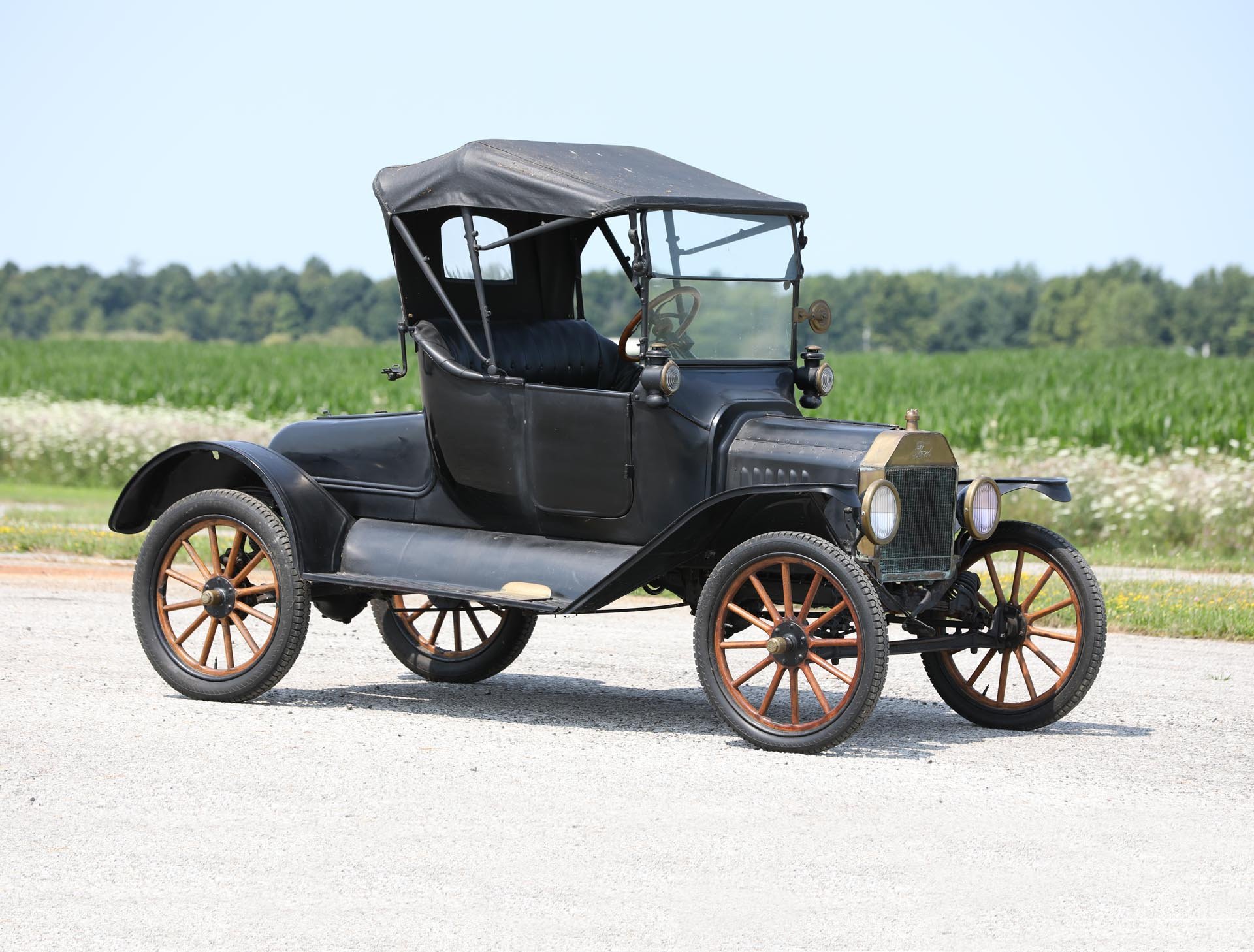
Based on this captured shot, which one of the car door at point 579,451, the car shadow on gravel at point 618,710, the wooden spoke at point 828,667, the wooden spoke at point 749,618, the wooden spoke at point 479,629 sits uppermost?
the car door at point 579,451

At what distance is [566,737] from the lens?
7.51 m

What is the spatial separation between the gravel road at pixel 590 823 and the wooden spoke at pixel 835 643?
0.46 meters

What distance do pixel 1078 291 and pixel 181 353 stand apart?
10152cm

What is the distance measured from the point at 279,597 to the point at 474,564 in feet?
3.05

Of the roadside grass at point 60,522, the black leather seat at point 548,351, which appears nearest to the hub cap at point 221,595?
the black leather seat at point 548,351

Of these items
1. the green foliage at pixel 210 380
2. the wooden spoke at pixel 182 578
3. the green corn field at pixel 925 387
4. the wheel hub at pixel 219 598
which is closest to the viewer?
the wheel hub at pixel 219 598

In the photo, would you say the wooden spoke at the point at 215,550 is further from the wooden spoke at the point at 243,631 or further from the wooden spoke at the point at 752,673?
the wooden spoke at the point at 752,673

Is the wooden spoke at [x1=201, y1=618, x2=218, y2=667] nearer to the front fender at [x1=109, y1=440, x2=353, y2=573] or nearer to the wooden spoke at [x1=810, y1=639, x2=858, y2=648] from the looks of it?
the front fender at [x1=109, y1=440, x2=353, y2=573]

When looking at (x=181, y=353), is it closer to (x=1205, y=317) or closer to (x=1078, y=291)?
(x=1205, y=317)

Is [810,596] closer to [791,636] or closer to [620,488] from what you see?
[791,636]

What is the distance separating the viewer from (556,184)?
7.84 meters

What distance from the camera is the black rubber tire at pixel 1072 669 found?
7570 millimetres

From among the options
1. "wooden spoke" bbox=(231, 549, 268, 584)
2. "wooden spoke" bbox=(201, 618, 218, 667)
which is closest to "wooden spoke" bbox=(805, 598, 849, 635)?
"wooden spoke" bbox=(231, 549, 268, 584)

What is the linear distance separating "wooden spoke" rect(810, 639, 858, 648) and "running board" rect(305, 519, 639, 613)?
943mm
